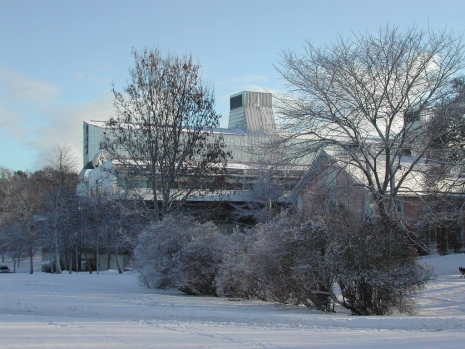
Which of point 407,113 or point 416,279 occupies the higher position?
point 407,113

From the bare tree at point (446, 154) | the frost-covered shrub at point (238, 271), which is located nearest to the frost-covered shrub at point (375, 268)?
the frost-covered shrub at point (238, 271)

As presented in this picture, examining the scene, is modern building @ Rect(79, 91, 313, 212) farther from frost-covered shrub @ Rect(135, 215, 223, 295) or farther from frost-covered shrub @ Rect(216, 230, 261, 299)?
frost-covered shrub @ Rect(135, 215, 223, 295)

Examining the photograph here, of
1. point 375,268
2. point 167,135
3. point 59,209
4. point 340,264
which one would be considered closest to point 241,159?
point 59,209

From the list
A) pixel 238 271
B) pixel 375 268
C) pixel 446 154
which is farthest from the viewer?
pixel 446 154

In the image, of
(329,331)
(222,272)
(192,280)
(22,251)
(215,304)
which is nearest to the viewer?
(329,331)

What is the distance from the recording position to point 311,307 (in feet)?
58.2

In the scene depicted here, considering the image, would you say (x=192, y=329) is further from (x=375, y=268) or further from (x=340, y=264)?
(x=375, y=268)

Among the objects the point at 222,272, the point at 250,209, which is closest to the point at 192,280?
the point at 222,272

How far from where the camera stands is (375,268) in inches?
652

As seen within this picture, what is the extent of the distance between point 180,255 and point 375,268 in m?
8.55

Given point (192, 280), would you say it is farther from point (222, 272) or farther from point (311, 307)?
point (311, 307)

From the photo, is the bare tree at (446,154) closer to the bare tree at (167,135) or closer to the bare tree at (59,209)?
the bare tree at (167,135)

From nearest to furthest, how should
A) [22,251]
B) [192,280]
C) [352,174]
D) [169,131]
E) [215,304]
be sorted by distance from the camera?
[215,304] → [192,280] → [352,174] → [169,131] → [22,251]

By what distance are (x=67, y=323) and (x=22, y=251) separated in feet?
134
